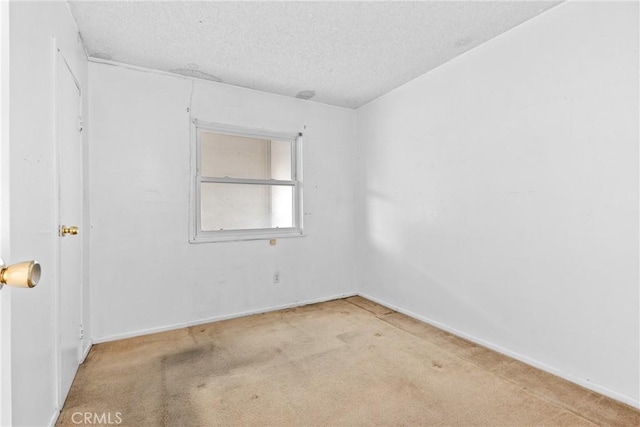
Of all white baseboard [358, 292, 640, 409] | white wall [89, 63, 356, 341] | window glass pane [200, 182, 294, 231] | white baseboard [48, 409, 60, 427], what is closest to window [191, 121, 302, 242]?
window glass pane [200, 182, 294, 231]

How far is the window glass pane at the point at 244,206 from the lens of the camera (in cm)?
328

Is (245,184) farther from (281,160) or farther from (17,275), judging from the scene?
(17,275)

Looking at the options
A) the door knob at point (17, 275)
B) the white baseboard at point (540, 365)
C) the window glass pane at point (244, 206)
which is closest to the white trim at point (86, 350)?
the window glass pane at point (244, 206)

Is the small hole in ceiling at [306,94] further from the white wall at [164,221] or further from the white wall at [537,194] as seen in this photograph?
the white wall at [537,194]

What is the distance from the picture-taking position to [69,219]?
2.01 meters

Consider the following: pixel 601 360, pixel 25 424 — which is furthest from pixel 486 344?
pixel 25 424

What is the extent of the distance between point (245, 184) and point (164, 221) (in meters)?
0.91

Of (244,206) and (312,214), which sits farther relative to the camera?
(312,214)

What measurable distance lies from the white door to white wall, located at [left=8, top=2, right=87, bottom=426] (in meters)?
0.15

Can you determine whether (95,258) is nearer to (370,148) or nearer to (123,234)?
(123,234)

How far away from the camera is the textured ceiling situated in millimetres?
2064

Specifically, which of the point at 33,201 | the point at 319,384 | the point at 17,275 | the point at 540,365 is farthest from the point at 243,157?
the point at 540,365

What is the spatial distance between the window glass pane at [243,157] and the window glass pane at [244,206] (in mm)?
140

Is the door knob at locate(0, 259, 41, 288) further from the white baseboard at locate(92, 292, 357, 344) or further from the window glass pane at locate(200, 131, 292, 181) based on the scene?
the window glass pane at locate(200, 131, 292, 181)
